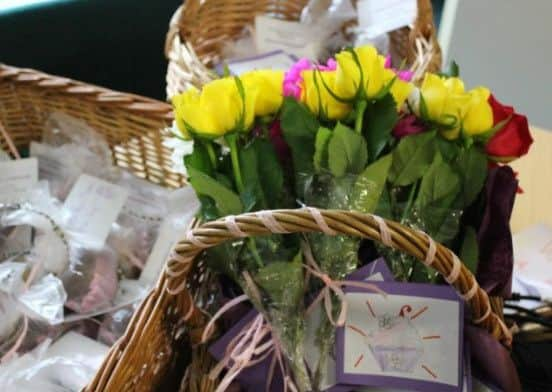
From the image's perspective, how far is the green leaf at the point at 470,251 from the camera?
0.62m

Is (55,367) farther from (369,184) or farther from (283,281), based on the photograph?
(369,184)

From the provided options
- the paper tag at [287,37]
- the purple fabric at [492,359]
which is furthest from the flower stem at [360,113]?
the paper tag at [287,37]

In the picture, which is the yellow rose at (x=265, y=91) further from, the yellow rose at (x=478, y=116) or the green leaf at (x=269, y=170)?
the yellow rose at (x=478, y=116)

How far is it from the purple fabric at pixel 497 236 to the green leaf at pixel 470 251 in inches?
0.5

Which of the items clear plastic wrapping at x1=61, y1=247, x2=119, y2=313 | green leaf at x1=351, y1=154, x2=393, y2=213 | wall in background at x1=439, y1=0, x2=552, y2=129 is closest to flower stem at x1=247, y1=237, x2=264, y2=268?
green leaf at x1=351, y1=154, x2=393, y2=213

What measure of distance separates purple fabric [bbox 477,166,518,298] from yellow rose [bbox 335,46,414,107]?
0.44 ft

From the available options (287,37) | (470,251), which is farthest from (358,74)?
(287,37)

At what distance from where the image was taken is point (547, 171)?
43.6 inches

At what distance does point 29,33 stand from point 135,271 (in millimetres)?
774

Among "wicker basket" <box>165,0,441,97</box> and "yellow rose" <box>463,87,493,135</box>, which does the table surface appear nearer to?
"wicker basket" <box>165,0,441,97</box>

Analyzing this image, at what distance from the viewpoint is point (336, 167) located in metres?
0.61

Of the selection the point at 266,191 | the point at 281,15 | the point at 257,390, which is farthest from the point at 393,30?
the point at 257,390

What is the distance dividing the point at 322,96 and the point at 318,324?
9.0 inches

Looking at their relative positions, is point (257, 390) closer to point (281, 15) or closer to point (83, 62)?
point (281, 15)
